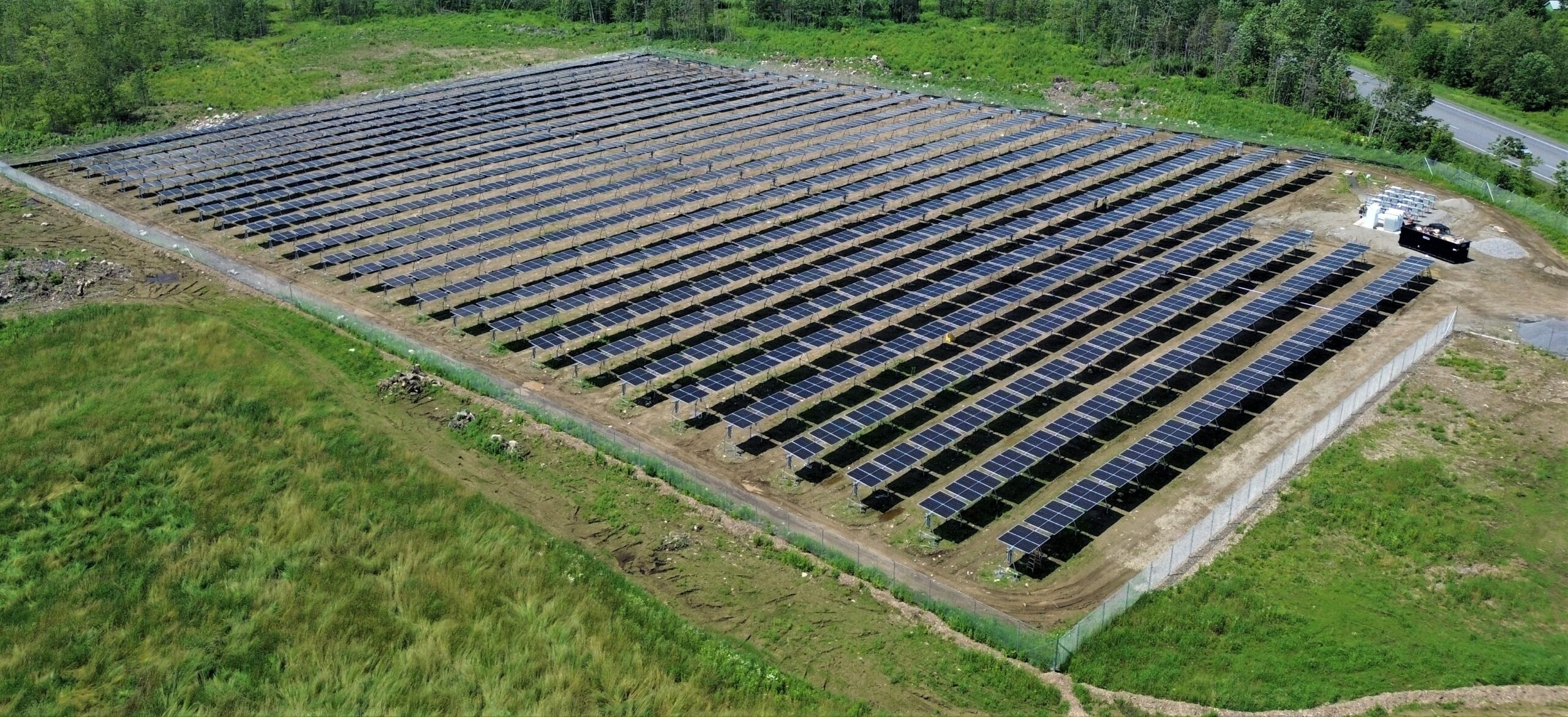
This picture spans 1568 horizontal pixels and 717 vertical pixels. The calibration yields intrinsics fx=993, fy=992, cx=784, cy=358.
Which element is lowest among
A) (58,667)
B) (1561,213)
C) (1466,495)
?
(58,667)

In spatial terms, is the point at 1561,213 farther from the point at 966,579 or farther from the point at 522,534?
the point at 522,534

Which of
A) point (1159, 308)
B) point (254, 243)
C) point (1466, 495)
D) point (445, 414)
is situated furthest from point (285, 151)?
point (1466, 495)

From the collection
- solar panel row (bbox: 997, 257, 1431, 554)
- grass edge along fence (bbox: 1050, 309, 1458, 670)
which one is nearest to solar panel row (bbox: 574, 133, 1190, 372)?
solar panel row (bbox: 997, 257, 1431, 554)

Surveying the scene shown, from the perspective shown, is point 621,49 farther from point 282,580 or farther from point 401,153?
point 282,580

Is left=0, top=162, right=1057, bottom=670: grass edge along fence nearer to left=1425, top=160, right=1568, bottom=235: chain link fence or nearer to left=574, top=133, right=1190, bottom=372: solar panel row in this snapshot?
left=574, top=133, right=1190, bottom=372: solar panel row

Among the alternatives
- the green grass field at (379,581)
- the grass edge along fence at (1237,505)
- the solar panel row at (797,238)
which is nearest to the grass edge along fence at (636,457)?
the green grass field at (379,581)

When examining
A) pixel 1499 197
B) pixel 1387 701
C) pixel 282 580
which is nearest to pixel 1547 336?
pixel 1499 197

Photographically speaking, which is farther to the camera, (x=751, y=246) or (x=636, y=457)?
(x=751, y=246)
